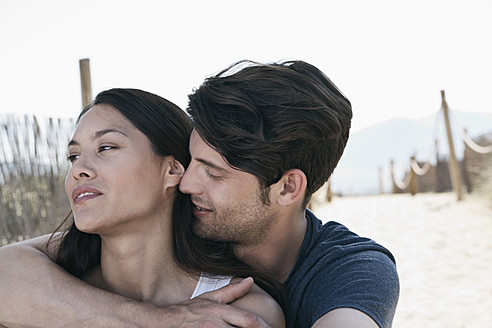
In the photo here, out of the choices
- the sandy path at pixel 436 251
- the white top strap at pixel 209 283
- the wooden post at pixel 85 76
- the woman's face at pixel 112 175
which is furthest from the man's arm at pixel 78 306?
the sandy path at pixel 436 251

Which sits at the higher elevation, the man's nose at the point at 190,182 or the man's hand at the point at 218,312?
the man's nose at the point at 190,182

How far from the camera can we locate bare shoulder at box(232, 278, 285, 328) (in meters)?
1.73

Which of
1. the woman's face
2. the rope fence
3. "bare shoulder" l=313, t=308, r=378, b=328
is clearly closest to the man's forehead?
the woman's face

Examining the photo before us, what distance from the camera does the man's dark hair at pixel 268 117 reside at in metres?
1.93

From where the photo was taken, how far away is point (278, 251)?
2.12 metres

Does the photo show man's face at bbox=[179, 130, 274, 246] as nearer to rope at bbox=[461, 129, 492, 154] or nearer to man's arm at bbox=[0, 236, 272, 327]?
man's arm at bbox=[0, 236, 272, 327]

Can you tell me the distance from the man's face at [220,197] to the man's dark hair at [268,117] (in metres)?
0.04

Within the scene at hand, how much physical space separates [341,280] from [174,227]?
0.66m

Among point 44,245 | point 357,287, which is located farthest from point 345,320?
point 44,245

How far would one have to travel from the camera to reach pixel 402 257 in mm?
7062

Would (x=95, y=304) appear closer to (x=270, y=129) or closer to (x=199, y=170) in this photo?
(x=199, y=170)

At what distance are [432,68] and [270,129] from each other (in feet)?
93.1

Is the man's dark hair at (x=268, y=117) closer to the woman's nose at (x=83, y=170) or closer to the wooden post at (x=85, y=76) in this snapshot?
the woman's nose at (x=83, y=170)

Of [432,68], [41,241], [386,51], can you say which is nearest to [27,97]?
[41,241]
